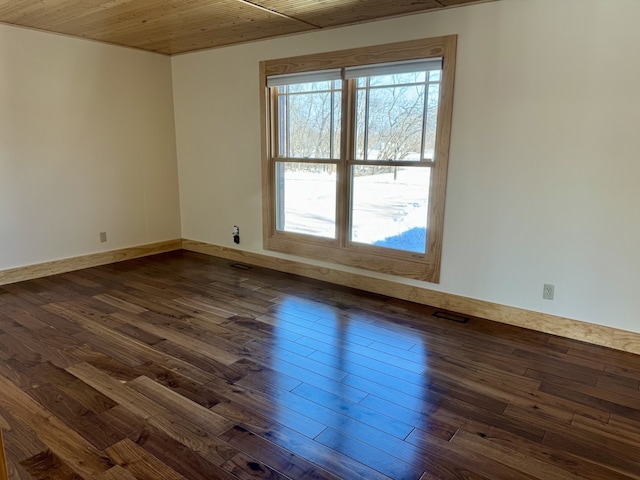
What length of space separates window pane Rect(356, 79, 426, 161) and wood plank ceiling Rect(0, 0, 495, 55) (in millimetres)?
602

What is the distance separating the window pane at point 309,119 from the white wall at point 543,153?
0.47 meters

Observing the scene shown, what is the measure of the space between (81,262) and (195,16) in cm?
282

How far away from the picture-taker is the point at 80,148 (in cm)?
454

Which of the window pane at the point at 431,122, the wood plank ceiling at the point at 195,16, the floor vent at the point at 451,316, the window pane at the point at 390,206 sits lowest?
the floor vent at the point at 451,316

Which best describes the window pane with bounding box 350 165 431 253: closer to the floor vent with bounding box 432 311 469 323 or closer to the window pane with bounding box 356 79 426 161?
the window pane with bounding box 356 79 426 161

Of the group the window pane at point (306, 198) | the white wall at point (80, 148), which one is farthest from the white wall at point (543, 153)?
the white wall at point (80, 148)

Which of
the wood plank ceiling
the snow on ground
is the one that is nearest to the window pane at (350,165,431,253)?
the snow on ground

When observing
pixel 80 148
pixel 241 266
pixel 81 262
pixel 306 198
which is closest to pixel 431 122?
pixel 306 198

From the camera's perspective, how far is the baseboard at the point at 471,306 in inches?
117

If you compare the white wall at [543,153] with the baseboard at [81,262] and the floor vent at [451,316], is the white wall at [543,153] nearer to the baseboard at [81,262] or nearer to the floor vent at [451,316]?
the floor vent at [451,316]

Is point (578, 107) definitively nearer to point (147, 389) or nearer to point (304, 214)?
point (304, 214)

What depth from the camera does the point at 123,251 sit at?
5016 millimetres

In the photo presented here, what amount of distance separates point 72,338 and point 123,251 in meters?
2.18

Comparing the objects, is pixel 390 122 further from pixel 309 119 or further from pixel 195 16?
pixel 195 16
